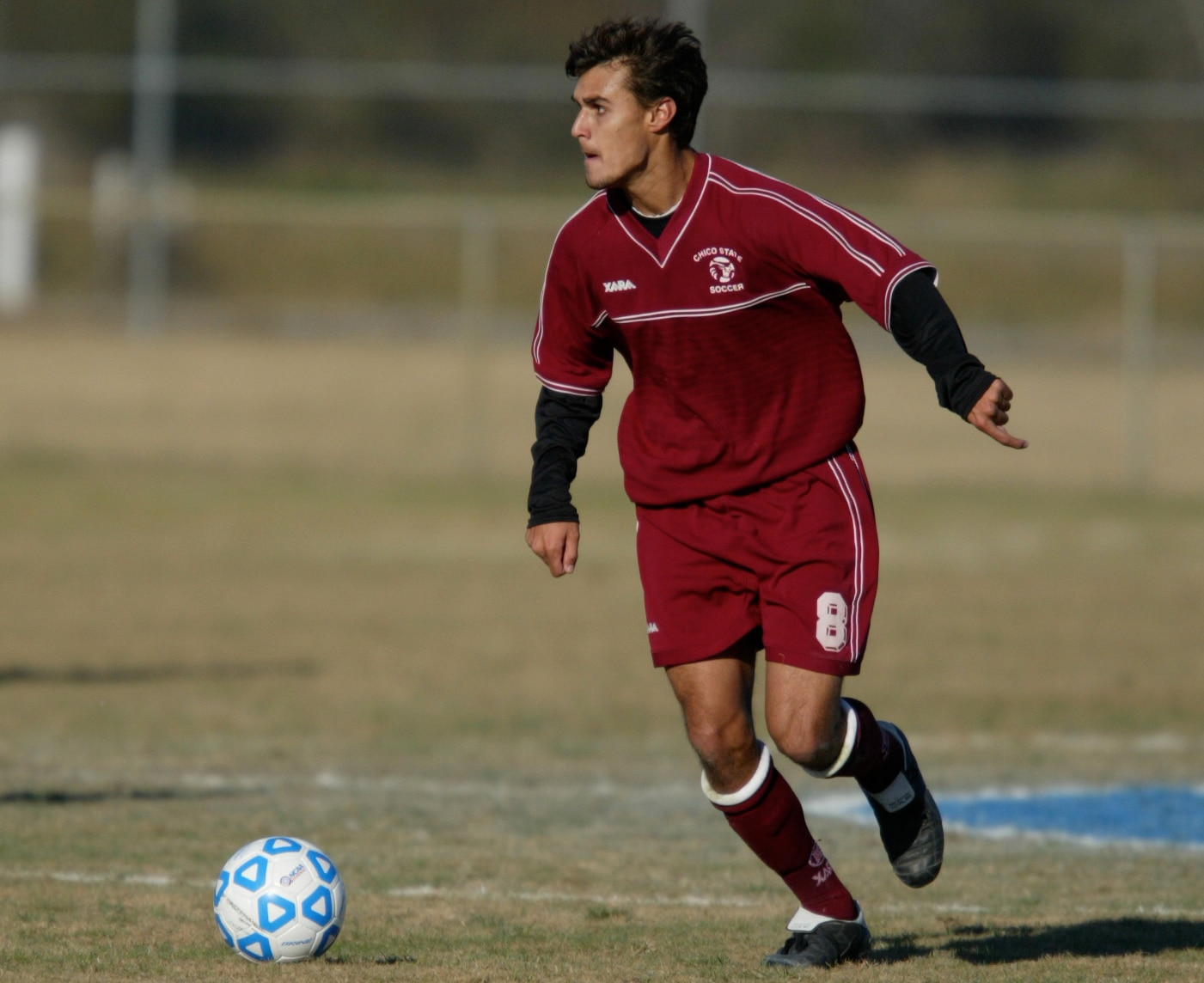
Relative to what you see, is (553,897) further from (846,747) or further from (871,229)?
(871,229)

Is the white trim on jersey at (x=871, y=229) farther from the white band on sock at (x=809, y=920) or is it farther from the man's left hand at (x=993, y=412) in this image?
the white band on sock at (x=809, y=920)

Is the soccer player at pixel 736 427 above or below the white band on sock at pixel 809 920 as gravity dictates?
above

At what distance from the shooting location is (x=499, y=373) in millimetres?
24141

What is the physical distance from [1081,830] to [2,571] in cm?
877

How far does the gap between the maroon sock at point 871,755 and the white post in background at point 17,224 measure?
23320 millimetres

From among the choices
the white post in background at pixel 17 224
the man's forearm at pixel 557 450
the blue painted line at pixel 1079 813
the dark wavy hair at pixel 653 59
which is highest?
the white post in background at pixel 17 224

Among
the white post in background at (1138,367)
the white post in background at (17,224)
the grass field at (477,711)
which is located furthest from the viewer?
the white post in background at (17,224)

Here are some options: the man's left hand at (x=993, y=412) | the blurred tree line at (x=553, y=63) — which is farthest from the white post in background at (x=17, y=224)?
the man's left hand at (x=993, y=412)

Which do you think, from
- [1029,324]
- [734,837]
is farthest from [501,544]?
[1029,324]

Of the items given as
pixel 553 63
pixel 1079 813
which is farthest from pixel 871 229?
pixel 553 63

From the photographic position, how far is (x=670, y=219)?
4777 mm

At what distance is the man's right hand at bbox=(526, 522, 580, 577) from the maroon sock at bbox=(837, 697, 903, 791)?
82 centimetres

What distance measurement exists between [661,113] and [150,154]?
20.8 metres

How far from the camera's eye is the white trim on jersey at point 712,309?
472cm
